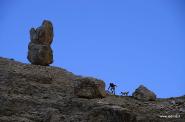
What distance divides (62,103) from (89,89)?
359 cm

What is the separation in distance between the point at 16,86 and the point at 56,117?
11328 mm

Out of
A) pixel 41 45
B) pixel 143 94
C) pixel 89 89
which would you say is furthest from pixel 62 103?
pixel 41 45

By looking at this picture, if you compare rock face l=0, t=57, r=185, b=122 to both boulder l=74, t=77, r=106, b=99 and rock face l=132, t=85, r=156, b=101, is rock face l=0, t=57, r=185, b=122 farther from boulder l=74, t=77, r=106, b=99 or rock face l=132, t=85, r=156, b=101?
rock face l=132, t=85, r=156, b=101

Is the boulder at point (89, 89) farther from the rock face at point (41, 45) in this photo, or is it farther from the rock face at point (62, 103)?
the rock face at point (41, 45)

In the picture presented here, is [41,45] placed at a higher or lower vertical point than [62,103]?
higher

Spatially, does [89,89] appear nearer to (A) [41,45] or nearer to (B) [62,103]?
(B) [62,103]

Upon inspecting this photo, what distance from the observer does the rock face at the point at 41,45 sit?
58375 millimetres

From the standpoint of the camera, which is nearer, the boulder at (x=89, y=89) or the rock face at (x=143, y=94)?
the boulder at (x=89, y=89)

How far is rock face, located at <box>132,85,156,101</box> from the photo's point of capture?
45628 mm

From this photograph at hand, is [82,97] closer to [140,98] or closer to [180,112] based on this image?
[140,98]

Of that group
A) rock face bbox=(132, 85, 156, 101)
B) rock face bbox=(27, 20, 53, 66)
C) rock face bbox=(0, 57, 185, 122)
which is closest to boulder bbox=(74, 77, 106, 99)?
rock face bbox=(0, 57, 185, 122)

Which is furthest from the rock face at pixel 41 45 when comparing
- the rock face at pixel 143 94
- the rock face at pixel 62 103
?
the rock face at pixel 143 94

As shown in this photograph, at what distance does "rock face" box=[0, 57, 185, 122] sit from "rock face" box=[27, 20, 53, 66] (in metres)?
5.81

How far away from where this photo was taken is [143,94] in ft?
150
